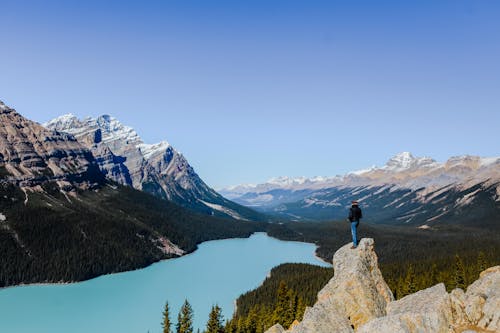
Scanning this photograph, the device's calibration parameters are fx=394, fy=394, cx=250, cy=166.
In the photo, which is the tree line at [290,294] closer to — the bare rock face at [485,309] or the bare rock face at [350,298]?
the bare rock face at [350,298]

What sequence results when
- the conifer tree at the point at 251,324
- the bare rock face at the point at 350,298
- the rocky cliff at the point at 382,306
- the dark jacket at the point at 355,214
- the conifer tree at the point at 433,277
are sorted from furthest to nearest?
the conifer tree at the point at 433,277
the conifer tree at the point at 251,324
the dark jacket at the point at 355,214
the bare rock face at the point at 350,298
the rocky cliff at the point at 382,306

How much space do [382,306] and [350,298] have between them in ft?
12.7

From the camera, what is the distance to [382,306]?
37500mm

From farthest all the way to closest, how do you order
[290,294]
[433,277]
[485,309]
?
1. [433,277]
2. [290,294]
3. [485,309]

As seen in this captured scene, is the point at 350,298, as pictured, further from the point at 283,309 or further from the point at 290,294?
the point at 290,294

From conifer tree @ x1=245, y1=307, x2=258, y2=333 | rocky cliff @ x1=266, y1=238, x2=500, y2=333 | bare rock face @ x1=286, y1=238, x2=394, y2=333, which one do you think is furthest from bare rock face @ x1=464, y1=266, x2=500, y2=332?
conifer tree @ x1=245, y1=307, x2=258, y2=333

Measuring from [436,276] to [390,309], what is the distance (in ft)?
322

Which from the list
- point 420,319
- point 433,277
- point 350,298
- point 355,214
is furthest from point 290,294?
point 420,319

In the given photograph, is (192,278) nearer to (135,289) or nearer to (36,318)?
(135,289)

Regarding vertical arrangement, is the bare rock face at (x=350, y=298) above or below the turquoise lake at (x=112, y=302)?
above

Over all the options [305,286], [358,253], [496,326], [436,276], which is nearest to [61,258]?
[305,286]

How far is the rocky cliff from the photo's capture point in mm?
29250

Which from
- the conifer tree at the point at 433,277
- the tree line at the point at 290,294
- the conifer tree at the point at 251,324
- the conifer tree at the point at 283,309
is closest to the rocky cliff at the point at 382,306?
the tree line at the point at 290,294

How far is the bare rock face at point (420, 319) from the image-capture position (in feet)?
93.5
